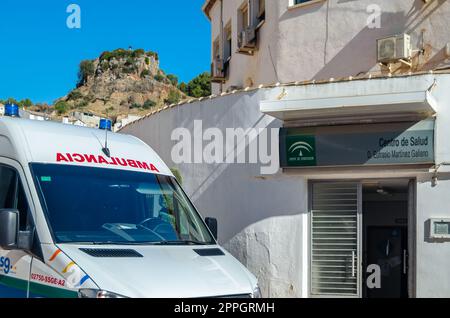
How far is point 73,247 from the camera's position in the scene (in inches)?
215

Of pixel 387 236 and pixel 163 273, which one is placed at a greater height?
pixel 163 273

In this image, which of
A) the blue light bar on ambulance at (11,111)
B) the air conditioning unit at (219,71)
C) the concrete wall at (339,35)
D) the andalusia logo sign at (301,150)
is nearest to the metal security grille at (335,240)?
the andalusia logo sign at (301,150)

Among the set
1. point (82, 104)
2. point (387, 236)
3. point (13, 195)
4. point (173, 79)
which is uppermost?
point (173, 79)

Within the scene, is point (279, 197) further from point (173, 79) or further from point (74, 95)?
point (173, 79)

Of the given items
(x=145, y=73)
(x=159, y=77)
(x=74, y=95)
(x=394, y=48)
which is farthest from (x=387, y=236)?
(x=145, y=73)

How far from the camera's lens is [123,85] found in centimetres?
8481

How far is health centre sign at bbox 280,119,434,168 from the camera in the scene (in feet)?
33.3

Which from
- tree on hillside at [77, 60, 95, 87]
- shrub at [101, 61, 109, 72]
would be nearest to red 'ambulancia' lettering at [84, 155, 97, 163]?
tree on hillside at [77, 60, 95, 87]

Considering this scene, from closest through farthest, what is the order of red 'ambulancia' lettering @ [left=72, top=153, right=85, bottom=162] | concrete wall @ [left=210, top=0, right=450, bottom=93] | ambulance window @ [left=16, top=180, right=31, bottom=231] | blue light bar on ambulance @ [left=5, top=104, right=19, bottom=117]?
ambulance window @ [left=16, top=180, right=31, bottom=231] → red 'ambulancia' lettering @ [left=72, top=153, right=85, bottom=162] → blue light bar on ambulance @ [left=5, top=104, right=19, bottom=117] → concrete wall @ [left=210, top=0, right=450, bottom=93]

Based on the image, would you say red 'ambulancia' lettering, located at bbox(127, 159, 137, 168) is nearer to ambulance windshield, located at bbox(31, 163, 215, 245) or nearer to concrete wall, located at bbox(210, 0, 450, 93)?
ambulance windshield, located at bbox(31, 163, 215, 245)

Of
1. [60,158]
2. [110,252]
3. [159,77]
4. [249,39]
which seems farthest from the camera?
[159,77]

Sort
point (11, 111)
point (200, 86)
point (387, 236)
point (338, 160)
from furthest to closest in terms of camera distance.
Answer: point (200, 86)
point (387, 236)
point (338, 160)
point (11, 111)

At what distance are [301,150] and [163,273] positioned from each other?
6070 millimetres

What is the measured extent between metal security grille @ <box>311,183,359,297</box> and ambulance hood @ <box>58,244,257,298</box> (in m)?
5.26
